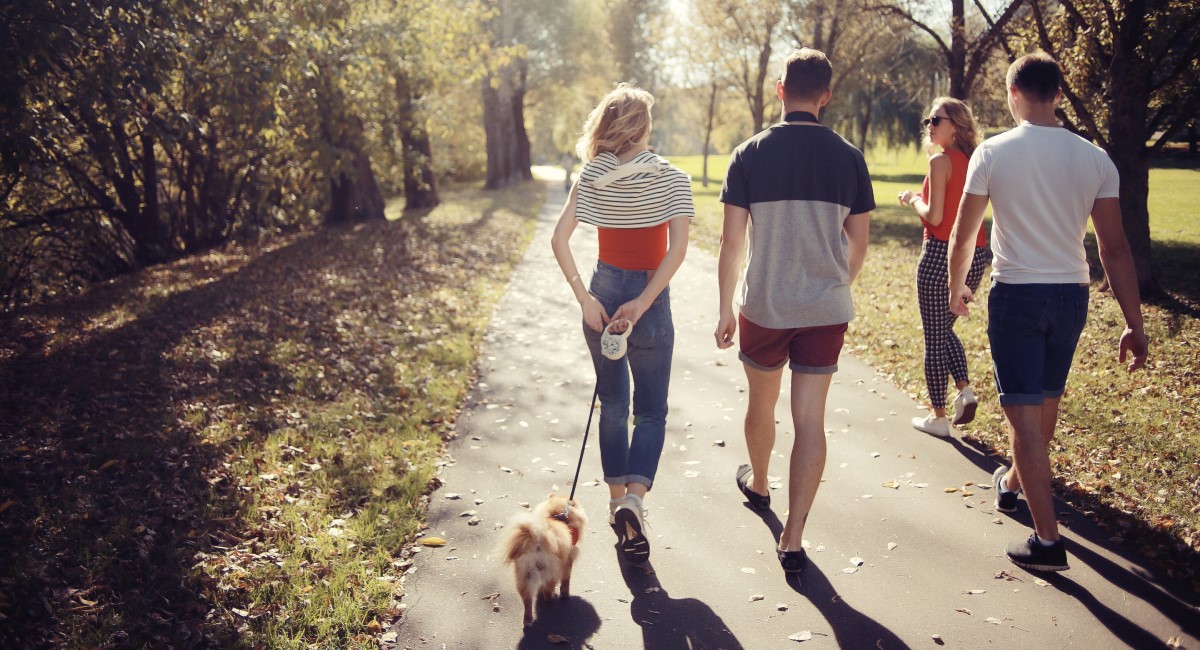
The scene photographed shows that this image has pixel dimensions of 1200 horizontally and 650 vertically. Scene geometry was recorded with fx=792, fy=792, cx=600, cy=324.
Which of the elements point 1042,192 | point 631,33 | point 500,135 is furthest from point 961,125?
point 631,33

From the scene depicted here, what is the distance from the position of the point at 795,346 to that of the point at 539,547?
4.93ft

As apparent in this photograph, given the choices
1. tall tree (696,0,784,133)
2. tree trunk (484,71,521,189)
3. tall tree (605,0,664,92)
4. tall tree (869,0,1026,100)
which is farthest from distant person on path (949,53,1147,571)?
tall tree (605,0,664,92)

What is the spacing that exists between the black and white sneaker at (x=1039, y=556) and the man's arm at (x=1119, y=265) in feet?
2.96

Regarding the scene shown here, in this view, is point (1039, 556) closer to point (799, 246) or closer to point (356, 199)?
point (799, 246)

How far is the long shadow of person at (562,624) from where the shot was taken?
330 cm

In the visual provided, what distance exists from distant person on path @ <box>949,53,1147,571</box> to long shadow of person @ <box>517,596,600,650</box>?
2052 millimetres

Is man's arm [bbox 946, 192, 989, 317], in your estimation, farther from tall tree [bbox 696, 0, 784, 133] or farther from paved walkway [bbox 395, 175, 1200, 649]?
tall tree [bbox 696, 0, 784, 133]

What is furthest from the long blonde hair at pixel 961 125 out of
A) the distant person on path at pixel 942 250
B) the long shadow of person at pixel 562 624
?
the long shadow of person at pixel 562 624

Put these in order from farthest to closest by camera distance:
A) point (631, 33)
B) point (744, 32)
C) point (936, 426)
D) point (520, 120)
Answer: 1. point (631, 33)
2. point (520, 120)
3. point (744, 32)
4. point (936, 426)

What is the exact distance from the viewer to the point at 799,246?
3572mm

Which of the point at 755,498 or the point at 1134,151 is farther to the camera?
the point at 1134,151

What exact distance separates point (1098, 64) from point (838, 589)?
10.3 metres

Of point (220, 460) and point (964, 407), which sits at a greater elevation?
point (964, 407)

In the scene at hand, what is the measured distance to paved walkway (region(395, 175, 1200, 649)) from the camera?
3.32 m
